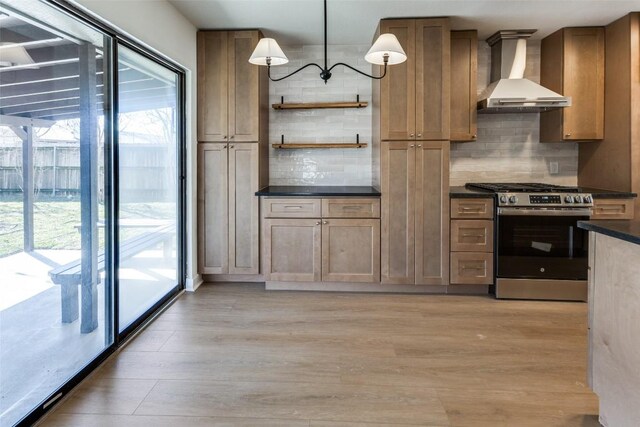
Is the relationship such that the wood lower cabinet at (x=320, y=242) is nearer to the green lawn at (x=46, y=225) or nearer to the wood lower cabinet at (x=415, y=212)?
the wood lower cabinet at (x=415, y=212)

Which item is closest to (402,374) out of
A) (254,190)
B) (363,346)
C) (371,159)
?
(363,346)

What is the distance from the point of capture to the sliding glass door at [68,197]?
6.05 feet

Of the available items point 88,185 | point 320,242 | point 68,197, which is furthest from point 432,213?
point 68,197

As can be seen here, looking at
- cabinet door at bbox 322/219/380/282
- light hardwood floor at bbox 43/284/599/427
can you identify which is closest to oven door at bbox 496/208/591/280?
light hardwood floor at bbox 43/284/599/427

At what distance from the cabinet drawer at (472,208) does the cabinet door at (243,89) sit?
74.5 inches

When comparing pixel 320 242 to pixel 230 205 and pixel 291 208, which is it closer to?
pixel 291 208

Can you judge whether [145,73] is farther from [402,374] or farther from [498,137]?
[498,137]

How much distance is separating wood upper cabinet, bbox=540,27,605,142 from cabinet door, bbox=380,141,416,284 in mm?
1531

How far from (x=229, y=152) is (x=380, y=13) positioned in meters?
1.78

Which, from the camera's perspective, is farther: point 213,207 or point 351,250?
point 213,207

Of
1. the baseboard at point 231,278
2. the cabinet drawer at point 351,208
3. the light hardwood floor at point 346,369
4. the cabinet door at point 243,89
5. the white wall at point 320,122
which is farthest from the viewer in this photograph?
the white wall at point 320,122

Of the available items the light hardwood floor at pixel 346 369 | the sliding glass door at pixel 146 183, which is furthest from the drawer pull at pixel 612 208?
the sliding glass door at pixel 146 183

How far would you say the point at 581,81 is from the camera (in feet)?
13.3

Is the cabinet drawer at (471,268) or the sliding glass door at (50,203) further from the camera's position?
the cabinet drawer at (471,268)
